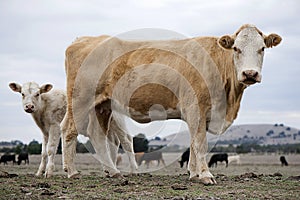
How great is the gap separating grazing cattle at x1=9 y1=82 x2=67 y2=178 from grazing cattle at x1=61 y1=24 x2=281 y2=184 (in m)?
2.02

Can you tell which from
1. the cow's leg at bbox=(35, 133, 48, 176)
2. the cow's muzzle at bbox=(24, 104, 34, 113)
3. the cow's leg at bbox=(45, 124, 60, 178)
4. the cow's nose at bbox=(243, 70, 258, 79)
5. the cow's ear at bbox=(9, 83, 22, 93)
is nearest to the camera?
the cow's nose at bbox=(243, 70, 258, 79)

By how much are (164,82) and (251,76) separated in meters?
2.29

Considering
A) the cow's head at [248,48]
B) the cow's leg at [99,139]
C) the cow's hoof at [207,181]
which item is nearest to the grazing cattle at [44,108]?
the cow's leg at [99,139]

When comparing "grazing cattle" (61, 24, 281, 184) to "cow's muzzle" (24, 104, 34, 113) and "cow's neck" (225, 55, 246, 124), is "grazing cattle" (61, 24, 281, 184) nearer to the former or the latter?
"cow's neck" (225, 55, 246, 124)

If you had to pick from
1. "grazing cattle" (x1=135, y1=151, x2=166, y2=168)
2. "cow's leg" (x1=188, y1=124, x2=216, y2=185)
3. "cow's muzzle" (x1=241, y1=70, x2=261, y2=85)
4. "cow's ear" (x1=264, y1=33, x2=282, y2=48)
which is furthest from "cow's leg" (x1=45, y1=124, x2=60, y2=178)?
"grazing cattle" (x1=135, y1=151, x2=166, y2=168)

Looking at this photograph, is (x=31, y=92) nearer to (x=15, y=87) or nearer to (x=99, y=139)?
(x=15, y=87)

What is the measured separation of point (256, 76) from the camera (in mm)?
9797

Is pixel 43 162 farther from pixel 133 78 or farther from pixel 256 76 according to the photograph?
pixel 256 76

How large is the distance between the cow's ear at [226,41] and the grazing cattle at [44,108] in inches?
247

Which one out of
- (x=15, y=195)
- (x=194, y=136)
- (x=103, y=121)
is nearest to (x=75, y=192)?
(x=15, y=195)

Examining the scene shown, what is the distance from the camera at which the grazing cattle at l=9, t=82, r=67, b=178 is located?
14633 mm

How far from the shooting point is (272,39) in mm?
10938

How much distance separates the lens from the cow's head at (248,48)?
9.89m

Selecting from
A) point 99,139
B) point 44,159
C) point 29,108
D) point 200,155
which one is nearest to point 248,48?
point 200,155
